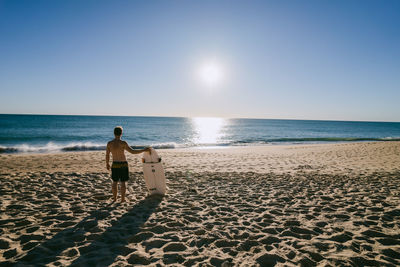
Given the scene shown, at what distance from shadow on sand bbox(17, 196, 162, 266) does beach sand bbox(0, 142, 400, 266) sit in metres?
0.01

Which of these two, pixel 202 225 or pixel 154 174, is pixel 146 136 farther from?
pixel 202 225

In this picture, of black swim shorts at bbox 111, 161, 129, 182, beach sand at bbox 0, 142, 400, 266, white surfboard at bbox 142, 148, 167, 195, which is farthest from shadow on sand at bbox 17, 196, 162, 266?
white surfboard at bbox 142, 148, 167, 195

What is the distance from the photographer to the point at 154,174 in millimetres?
5914

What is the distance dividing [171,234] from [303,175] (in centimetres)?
653

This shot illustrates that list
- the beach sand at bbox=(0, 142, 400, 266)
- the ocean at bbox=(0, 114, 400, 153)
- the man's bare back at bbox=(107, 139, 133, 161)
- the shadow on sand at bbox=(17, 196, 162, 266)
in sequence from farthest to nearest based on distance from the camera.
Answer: the ocean at bbox=(0, 114, 400, 153), the man's bare back at bbox=(107, 139, 133, 161), the beach sand at bbox=(0, 142, 400, 266), the shadow on sand at bbox=(17, 196, 162, 266)

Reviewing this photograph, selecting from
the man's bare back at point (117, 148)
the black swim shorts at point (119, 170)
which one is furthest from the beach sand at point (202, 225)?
the man's bare back at point (117, 148)

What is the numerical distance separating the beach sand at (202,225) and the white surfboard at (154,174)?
27cm

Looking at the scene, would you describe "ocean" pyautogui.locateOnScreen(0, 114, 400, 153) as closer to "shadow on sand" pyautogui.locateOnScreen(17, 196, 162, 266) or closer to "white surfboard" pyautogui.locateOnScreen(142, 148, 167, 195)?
"white surfboard" pyautogui.locateOnScreen(142, 148, 167, 195)

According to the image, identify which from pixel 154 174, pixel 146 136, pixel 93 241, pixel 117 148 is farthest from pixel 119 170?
pixel 146 136

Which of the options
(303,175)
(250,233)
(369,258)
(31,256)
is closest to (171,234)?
(250,233)

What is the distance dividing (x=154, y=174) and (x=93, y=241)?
2501 mm

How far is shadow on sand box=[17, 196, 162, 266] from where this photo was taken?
304cm

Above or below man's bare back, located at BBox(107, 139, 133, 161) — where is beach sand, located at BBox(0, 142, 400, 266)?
below

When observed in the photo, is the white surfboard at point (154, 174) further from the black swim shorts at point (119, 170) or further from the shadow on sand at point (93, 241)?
the shadow on sand at point (93, 241)
